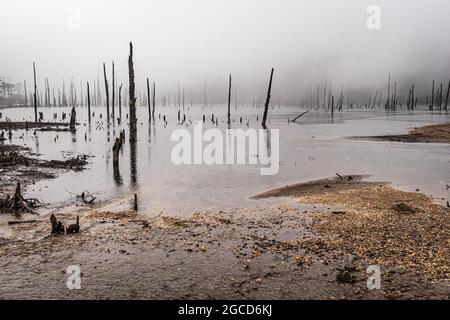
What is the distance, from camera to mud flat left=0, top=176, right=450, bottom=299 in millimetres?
7223

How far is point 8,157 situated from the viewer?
71.1ft

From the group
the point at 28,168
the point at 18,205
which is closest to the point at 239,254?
the point at 18,205

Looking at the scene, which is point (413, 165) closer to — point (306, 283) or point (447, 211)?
point (447, 211)

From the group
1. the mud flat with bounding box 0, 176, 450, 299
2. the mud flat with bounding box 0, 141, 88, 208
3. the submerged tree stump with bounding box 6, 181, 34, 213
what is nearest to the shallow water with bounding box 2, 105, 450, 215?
the mud flat with bounding box 0, 141, 88, 208

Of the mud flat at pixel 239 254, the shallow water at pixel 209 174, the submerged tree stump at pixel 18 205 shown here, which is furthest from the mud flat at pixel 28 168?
the mud flat at pixel 239 254

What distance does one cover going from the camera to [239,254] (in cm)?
903

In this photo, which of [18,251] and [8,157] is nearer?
[18,251]

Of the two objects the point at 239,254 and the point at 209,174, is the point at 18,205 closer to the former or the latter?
the point at 239,254

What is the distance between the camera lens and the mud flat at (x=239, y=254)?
722 cm

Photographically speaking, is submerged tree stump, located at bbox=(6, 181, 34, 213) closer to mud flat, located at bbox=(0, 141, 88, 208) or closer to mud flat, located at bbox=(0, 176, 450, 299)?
mud flat, located at bbox=(0, 176, 450, 299)

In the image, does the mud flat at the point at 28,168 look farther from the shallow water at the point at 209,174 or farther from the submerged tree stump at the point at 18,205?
the submerged tree stump at the point at 18,205
